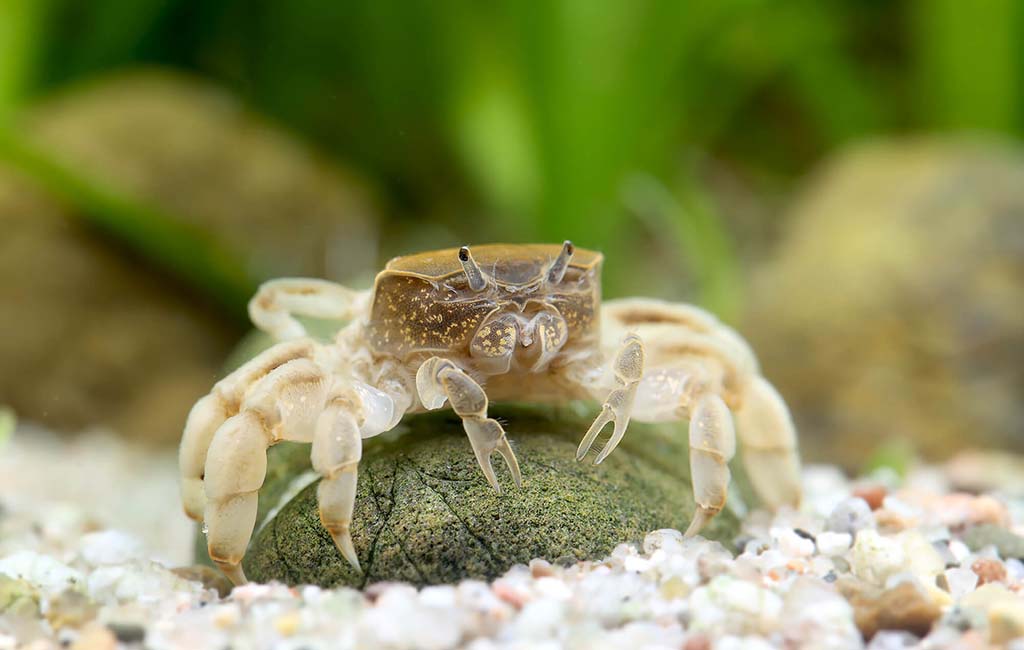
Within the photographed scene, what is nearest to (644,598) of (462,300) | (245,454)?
(462,300)

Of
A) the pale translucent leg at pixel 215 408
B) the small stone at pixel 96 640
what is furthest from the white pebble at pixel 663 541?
the small stone at pixel 96 640

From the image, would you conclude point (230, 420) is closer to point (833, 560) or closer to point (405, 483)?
point (405, 483)

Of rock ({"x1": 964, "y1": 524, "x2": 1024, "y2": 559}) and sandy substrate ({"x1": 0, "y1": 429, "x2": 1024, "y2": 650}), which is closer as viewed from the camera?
sandy substrate ({"x1": 0, "y1": 429, "x2": 1024, "y2": 650})

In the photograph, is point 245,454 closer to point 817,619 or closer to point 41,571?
point 41,571

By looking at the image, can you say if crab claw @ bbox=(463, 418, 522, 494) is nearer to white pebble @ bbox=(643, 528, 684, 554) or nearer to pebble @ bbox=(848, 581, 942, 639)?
white pebble @ bbox=(643, 528, 684, 554)

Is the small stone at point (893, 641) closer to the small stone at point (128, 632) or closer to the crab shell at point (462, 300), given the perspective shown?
the crab shell at point (462, 300)

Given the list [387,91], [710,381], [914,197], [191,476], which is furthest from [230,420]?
[387,91]

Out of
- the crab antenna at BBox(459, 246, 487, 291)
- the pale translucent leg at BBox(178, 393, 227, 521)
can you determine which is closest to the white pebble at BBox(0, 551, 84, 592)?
the pale translucent leg at BBox(178, 393, 227, 521)
